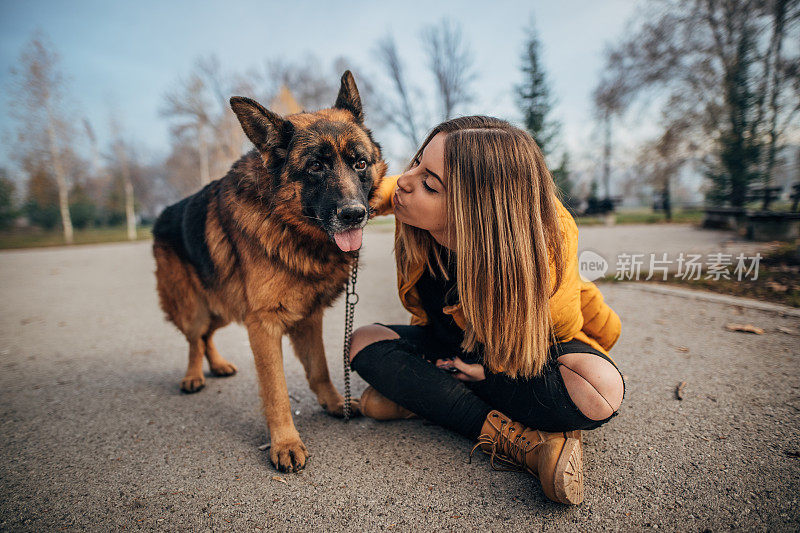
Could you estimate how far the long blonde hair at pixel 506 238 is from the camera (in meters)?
1.76

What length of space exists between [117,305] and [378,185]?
5501 mm

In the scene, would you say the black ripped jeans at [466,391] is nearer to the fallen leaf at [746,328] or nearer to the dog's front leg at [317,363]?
the dog's front leg at [317,363]

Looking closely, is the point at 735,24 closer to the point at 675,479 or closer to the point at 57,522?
the point at 675,479

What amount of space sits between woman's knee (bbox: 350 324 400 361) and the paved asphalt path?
1.61 feet

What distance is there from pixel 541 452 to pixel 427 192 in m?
1.32

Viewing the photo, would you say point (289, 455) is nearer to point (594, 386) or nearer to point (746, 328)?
point (594, 386)

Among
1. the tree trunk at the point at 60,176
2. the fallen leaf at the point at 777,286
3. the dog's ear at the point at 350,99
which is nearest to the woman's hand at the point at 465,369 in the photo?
the dog's ear at the point at 350,99

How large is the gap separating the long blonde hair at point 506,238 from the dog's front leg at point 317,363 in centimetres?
107

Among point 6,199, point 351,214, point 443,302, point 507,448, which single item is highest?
point 6,199

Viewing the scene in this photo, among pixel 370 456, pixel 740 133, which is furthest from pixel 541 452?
pixel 740 133

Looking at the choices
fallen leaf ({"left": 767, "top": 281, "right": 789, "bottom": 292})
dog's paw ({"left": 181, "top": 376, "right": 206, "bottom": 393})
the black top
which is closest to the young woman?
the black top

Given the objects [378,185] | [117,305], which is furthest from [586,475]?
[117,305]

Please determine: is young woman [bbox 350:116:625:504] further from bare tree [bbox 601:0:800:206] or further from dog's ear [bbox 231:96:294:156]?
bare tree [bbox 601:0:800:206]

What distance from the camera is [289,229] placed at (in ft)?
7.00
